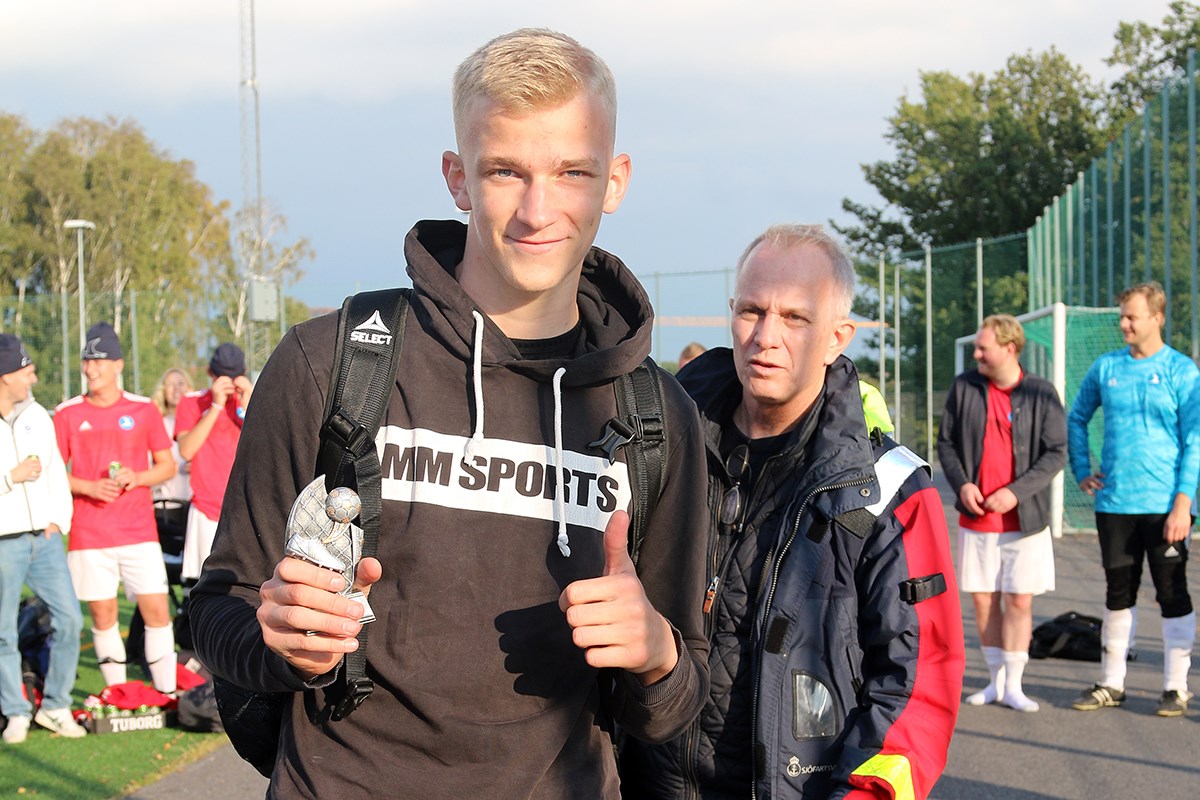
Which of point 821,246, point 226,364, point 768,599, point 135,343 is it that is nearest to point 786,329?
point 821,246

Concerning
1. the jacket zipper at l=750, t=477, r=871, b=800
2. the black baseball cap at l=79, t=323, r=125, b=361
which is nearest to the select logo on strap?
the jacket zipper at l=750, t=477, r=871, b=800

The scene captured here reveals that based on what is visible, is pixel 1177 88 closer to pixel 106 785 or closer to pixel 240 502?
pixel 106 785

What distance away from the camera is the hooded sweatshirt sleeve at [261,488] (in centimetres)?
192

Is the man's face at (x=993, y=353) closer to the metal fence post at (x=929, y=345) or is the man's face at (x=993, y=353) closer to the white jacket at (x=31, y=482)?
the white jacket at (x=31, y=482)

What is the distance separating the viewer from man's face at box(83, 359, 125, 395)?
28.5ft

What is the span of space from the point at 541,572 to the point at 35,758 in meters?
6.40

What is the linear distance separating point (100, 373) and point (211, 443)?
116 centimetres

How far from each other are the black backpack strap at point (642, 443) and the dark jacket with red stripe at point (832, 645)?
0.93 metres

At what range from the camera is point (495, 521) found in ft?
6.42

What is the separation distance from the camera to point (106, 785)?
6695 millimetres

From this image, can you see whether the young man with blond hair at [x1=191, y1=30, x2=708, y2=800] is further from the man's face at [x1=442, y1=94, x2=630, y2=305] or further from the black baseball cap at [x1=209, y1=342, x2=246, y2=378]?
the black baseball cap at [x1=209, y1=342, x2=246, y2=378]

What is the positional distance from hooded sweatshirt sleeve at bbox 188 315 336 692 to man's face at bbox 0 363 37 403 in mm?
6613

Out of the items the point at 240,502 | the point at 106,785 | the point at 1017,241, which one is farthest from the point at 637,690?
the point at 1017,241

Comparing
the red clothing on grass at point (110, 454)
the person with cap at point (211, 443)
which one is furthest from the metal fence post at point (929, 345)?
the red clothing on grass at point (110, 454)
